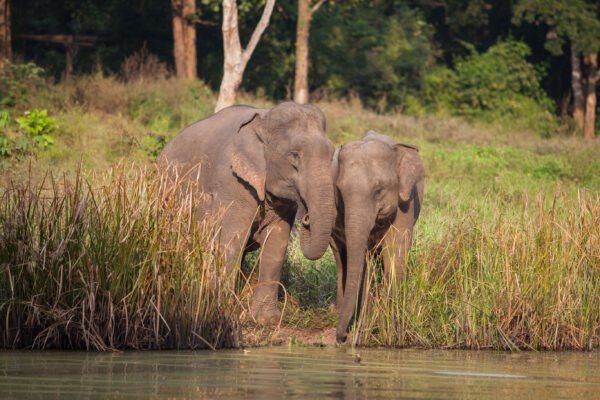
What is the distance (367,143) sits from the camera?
11.4m

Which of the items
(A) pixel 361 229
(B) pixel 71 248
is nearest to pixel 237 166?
(A) pixel 361 229

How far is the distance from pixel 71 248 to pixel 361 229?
2.70 m

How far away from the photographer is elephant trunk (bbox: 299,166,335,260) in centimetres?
1077

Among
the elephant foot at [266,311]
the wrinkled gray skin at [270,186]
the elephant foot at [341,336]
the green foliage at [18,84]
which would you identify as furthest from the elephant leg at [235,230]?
the green foliage at [18,84]

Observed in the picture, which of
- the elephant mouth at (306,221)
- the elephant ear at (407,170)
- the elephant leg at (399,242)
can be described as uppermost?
the elephant ear at (407,170)

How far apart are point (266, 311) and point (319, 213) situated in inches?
49.0

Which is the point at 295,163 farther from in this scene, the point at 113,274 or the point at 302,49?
the point at 302,49

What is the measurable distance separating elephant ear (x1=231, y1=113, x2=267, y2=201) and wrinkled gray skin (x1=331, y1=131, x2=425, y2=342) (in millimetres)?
660

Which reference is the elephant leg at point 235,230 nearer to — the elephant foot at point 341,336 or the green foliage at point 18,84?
the elephant foot at point 341,336

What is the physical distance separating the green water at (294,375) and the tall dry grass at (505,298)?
1.51 feet

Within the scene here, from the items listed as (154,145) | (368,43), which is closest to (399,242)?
(154,145)

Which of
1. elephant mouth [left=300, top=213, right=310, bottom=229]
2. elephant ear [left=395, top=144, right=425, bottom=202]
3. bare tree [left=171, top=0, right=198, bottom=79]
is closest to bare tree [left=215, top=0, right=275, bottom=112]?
bare tree [left=171, top=0, right=198, bottom=79]

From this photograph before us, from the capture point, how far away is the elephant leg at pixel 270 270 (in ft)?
37.9

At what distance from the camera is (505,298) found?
34.2 ft
